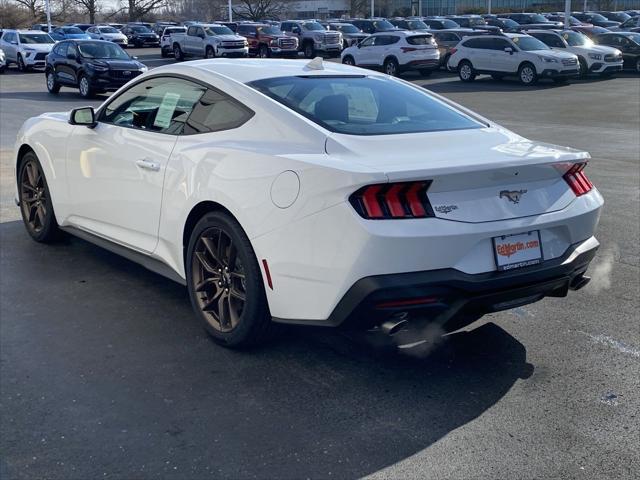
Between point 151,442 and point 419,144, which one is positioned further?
point 419,144

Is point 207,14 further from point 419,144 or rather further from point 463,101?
point 419,144

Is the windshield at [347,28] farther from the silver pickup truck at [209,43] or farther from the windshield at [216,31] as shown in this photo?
the windshield at [216,31]

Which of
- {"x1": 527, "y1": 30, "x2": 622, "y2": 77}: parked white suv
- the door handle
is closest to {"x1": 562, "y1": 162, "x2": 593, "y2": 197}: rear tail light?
the door handle

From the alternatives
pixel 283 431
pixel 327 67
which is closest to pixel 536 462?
pixel 283 431

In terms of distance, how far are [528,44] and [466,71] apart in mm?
2669

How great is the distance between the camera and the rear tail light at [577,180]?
4441 mm

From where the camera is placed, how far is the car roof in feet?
16.7

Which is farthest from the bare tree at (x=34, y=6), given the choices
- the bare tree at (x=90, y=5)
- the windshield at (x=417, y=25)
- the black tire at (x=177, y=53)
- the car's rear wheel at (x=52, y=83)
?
the car's rear wheel at (x=52, y=83)

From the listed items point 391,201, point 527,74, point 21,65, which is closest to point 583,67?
point 527,74

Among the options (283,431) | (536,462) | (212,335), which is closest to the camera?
(536,462)

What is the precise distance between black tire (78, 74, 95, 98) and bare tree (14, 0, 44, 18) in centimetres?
5832

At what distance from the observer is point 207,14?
10150cm

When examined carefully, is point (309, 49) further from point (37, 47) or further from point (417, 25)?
point (37, 47)

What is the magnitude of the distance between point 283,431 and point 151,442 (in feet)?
1.97
